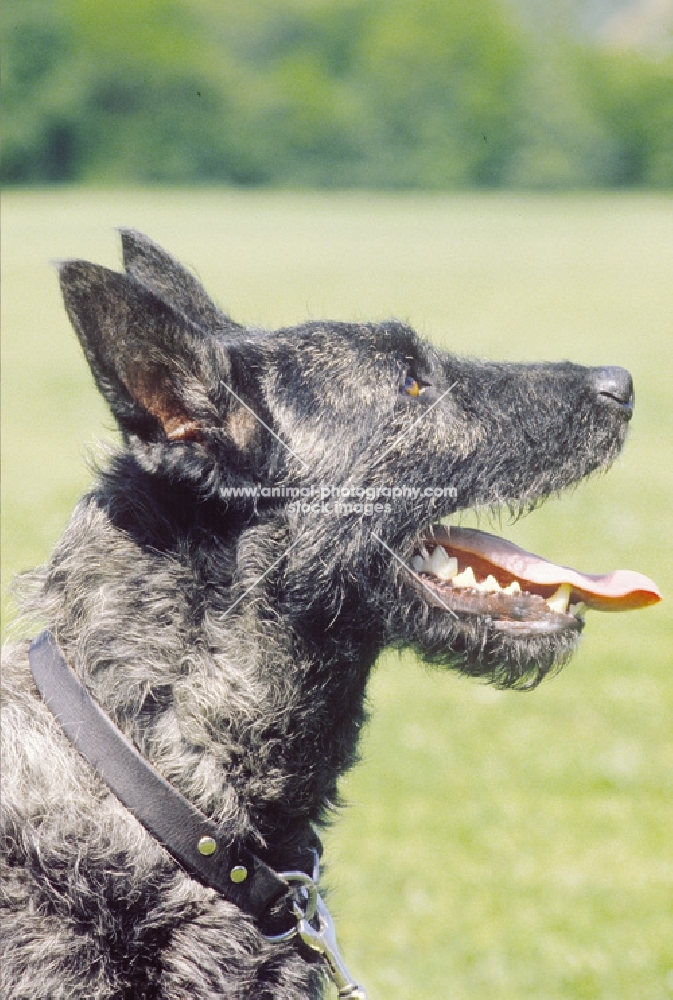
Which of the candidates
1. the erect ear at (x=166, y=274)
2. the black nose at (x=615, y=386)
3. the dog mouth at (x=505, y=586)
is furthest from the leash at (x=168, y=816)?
the black nose at (x=615, y=386)

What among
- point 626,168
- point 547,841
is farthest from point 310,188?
point 547,841

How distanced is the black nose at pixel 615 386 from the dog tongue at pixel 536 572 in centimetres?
52

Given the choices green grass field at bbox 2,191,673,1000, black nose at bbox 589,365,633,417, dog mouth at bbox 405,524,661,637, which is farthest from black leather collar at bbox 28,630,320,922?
black nose at bbox 589,365,633,417

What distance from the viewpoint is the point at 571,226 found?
3209 cm

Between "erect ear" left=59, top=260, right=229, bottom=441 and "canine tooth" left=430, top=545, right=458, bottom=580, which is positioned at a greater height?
"erect ear" left=59, top=260, right=229, bottom=441

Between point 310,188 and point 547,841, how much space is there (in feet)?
119

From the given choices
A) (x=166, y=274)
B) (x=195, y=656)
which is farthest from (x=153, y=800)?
(x=166, y=274)

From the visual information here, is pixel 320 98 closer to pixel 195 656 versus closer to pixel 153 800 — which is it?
pixel 195 656

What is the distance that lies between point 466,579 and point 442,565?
0.27 ft

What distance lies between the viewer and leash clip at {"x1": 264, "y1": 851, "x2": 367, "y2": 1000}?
250 centimetres

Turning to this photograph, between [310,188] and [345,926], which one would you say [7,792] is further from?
[310,188]

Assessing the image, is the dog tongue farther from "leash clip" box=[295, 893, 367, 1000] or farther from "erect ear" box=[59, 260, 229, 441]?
"leash clip" box=[295, 893, 367, 1000]

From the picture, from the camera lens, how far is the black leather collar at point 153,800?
234cm

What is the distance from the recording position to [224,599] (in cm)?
259
